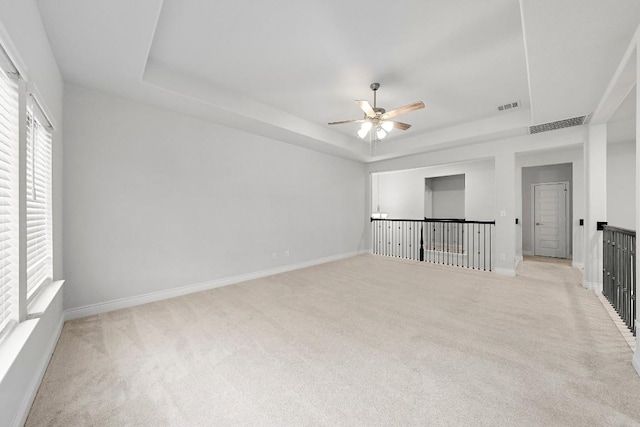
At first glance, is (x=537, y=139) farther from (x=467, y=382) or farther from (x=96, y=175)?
(x=96, y=175)

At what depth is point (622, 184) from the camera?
5.41 metres

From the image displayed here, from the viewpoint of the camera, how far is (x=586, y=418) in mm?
1513

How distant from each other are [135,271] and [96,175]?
3.94ft

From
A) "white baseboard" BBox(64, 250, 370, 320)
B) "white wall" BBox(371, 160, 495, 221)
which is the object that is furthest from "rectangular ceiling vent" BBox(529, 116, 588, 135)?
"white baseboard" BBox(64, 250, 370, 320)

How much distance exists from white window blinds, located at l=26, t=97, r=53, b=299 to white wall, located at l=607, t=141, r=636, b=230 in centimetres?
875

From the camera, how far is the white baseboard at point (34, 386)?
58.5 inches

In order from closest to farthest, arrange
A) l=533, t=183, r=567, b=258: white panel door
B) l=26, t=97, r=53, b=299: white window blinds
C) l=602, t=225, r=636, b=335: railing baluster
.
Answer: l=26, t=97, r=53, b=299: white window blinds → l=602, t=225, r=636, b=335: railing baluster → l=533, t=183, r=567, b=258: white panel door

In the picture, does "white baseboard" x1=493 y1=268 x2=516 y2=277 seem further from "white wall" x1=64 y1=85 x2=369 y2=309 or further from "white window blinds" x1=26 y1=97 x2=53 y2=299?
"white window blinds" x1=26 y1=97 x2=53 y2=299

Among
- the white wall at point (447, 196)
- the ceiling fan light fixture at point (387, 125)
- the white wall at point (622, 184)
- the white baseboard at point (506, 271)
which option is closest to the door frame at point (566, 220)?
the white wall at point (622, 184)

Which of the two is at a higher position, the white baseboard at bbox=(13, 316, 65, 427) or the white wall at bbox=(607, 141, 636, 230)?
the white wall at bbox=(607, 141, 636, 230)

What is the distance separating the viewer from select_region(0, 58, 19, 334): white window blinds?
1526mm

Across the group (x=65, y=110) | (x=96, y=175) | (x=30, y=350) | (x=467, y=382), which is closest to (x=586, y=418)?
(x=467, y=382)

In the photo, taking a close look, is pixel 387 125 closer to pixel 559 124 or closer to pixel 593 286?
pixel 559 124

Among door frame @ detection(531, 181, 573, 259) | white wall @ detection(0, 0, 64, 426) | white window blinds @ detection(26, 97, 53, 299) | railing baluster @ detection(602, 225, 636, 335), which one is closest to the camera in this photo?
white wall @ detection(0, 0, 64, 426)
